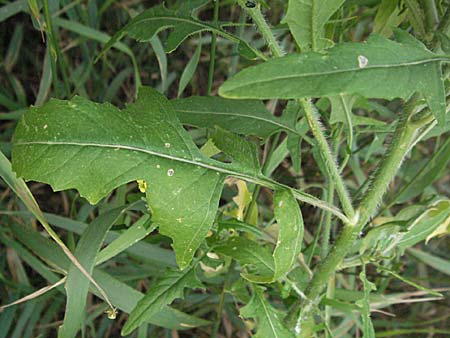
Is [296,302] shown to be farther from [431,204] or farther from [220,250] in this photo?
[431,204]

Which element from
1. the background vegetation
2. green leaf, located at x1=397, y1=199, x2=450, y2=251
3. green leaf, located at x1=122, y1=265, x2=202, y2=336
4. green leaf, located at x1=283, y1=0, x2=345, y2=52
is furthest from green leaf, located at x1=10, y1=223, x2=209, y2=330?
green leaf, located at x1=283, y1=0, x2=345, y2=52

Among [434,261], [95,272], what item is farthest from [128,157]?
[434,261]

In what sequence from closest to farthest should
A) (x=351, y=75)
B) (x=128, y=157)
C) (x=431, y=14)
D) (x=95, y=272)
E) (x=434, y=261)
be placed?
(x=351, y=75), (x=128, y=157), (x=431, y=14), (x=95, y=272), (x=434, y=261)

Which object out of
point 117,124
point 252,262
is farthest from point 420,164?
point 117,124

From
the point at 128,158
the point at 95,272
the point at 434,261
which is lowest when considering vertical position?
the point at 434,261

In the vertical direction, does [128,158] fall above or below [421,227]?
above

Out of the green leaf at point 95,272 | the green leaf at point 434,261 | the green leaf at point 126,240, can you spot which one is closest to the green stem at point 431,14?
the green leaf at point 126,240

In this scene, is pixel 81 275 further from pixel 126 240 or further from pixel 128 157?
pixel 128 157
